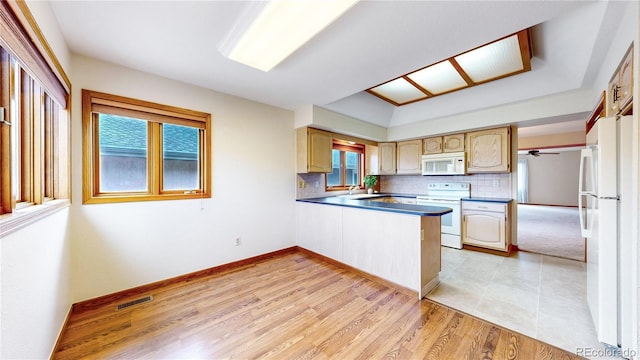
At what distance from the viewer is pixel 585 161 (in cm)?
192

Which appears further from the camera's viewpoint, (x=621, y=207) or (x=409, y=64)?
(x=409, y=64)

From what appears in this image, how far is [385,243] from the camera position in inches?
101

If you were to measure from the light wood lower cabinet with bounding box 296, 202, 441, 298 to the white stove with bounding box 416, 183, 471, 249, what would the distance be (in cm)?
152

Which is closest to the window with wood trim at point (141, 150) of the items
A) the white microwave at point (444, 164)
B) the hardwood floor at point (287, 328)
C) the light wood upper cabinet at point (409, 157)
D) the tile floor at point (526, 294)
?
the hardwood floor at point (287, 328)

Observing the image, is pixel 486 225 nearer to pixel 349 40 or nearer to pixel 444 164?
pixel 444 164

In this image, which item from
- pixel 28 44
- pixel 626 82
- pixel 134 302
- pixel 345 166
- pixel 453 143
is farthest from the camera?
pixel 345 166

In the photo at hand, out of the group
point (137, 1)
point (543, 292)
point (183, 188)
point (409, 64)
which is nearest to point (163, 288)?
point (183, 188)

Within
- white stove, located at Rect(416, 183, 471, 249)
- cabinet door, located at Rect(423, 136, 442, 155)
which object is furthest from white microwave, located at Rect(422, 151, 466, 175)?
white stove, located at Rect(416, 183, 471, 249)

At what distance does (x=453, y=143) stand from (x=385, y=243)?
2.65 meters

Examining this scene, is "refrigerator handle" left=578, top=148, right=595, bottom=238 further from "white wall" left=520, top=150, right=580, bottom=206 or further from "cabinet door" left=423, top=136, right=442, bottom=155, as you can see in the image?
"white wall" left=520, top=150, right=580, bottom=206

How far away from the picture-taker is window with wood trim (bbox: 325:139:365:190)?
4688mm

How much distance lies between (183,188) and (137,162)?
0.53 m

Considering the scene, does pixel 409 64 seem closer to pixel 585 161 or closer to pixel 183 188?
pixel 585 161

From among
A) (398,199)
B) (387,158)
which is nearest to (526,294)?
(398,199)
